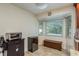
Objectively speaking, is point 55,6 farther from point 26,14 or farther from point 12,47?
point 12,47

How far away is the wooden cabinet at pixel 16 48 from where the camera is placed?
98 centimetres

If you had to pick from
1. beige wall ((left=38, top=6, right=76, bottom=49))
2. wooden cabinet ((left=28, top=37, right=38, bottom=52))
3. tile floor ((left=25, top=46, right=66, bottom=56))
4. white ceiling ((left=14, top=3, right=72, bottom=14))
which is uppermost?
white ceiling ((left=14, top=3, right=72, bottom=14))

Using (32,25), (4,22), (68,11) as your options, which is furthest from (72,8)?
(4,22)

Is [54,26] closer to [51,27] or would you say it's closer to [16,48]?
[51,27]

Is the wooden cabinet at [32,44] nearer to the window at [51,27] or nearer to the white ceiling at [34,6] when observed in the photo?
the window at [51,27]

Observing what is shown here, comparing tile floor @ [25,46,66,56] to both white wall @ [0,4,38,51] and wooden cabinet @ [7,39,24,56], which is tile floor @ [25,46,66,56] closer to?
wooden cabinet @ [7,39,24,56]

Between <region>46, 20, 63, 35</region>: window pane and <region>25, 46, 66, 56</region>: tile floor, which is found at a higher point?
<region>46, 20, 63, 35</region>: window pane

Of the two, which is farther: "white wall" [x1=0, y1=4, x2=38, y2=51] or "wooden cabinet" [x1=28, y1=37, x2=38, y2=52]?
"wooden cabinet" [x1=28, y1=37, x2=38, y2=52]

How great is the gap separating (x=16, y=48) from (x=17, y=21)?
0.30m

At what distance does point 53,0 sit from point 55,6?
4.1 inches

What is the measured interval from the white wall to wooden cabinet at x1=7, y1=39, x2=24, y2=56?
0.31ft

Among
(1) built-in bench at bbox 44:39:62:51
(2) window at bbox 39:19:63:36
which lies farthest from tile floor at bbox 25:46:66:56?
(2) window at bbox 39:19:63:36

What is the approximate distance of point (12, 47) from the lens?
102 centimetres

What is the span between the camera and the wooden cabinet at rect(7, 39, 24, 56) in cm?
98
